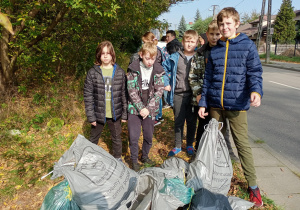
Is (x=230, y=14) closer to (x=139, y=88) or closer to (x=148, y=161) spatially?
(x=139, y=88)

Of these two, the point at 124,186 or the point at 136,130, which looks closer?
the point at 124,186

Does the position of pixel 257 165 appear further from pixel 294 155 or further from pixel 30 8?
pixel 30 8

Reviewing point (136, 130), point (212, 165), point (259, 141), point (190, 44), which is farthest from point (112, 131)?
point (259, 141)

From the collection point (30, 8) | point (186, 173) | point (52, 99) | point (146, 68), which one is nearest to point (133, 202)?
point (186, 173)

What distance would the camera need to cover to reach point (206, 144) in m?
2.61

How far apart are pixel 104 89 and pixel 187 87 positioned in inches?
46.8

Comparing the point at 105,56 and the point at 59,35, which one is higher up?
the point at 59,35

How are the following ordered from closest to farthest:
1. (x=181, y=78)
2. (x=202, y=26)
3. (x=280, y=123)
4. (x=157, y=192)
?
1. (x=157, y=192)
2. (x=181, y=78)
3. (x=280, y=123)
4. (x=202, y=26)

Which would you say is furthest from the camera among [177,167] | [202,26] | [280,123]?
[202,26]

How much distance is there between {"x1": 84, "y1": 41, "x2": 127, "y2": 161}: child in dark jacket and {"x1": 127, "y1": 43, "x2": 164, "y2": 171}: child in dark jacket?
0.14 meters

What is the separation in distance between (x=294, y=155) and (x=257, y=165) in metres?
0.87

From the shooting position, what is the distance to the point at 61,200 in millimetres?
2135

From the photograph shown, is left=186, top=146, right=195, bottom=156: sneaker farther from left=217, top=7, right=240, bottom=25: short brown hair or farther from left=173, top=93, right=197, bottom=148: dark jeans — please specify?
left=217, top=7, right=240, bottom=25: short brown hair

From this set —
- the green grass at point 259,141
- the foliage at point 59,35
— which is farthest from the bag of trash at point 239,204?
the foliage at point 59,35
